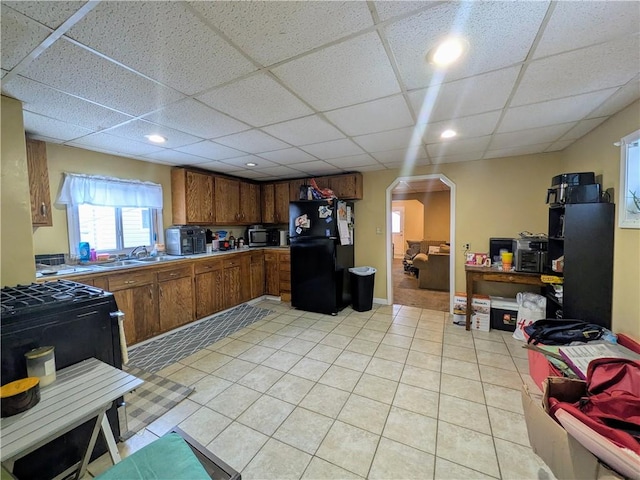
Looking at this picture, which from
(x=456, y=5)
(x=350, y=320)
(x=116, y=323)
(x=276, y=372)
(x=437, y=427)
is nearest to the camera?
(x=456, y=5)

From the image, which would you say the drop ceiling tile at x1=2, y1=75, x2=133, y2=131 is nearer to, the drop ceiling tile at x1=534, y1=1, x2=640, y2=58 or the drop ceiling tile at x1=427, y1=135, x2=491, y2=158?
the drop ceiling tile at x1=534, y1=1, x2=640, y2=58

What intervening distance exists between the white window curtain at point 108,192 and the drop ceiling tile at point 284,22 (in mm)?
2929

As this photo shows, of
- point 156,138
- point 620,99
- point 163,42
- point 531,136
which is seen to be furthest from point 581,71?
point 156,138

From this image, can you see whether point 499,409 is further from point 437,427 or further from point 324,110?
point 324,110

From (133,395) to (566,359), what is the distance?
11.0 ft

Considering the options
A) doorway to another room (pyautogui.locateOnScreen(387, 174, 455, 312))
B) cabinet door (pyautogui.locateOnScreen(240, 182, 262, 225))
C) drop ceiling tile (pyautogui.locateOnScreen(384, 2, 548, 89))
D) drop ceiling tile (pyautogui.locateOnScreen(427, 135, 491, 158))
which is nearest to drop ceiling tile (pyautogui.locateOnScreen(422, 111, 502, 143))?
drop ceiling tile (pyautogui.locateOnScreen(427, 135, 491, 158))

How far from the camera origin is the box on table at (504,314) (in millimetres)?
3314

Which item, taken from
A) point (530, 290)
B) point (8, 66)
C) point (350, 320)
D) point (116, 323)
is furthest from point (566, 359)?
point (8, 66)

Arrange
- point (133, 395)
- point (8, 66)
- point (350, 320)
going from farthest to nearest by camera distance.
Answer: point (350, 320), point (133, 395), point (8, 66)

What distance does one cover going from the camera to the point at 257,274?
15.9 feet

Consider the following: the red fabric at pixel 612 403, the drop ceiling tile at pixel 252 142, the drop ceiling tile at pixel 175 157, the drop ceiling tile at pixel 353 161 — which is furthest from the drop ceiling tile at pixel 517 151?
the drop ceiling tile at pixel 175 157

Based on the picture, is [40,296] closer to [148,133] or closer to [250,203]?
[148,133]

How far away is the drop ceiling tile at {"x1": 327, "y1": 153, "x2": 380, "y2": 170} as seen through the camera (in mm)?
3559

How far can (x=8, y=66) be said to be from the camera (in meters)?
1.43
